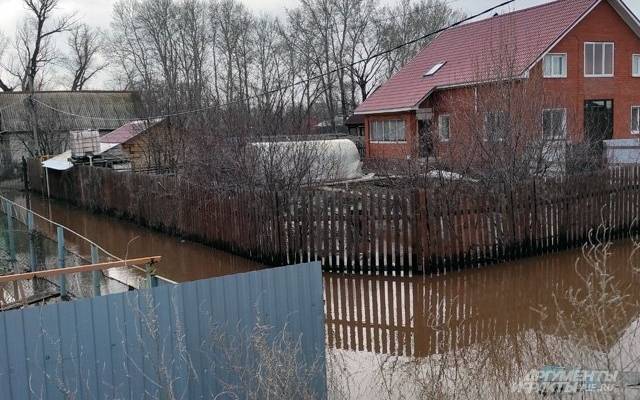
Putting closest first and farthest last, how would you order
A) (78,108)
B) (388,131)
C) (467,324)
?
(467,324)
(388,131)
(78,108)

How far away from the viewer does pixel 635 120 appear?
2777 cm

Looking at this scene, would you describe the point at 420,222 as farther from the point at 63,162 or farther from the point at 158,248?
the point at 63,162

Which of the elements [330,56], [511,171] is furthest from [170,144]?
[330,56]

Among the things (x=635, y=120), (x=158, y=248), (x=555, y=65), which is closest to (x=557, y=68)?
(x=555, y=65)

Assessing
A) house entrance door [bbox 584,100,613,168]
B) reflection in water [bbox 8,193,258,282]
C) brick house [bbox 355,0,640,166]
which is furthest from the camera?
house entrance door [bbox 584,100,613,168]

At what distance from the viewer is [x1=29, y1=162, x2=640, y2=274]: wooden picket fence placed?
10906 millimetres

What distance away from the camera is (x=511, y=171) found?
42.3 ft

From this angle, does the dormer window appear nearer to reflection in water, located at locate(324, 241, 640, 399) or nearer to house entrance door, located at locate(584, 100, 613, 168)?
house entrance door, located at locate(584, 100, 613, 168)

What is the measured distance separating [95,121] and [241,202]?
34992mm

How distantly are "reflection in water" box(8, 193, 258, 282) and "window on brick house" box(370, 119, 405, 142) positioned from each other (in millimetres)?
13368

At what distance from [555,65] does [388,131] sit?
7.74 metres

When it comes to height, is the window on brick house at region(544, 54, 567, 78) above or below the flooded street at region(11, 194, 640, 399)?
above

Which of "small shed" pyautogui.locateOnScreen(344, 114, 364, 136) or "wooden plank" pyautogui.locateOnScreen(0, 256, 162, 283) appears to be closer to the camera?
"wooden plank" pyautogui.locateOnScreen(0, 256, 162, 283)

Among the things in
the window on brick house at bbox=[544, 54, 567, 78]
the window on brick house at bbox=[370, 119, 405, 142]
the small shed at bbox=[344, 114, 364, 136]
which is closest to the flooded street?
the window on brick house at bbox=[544, 54, 567, 78]
